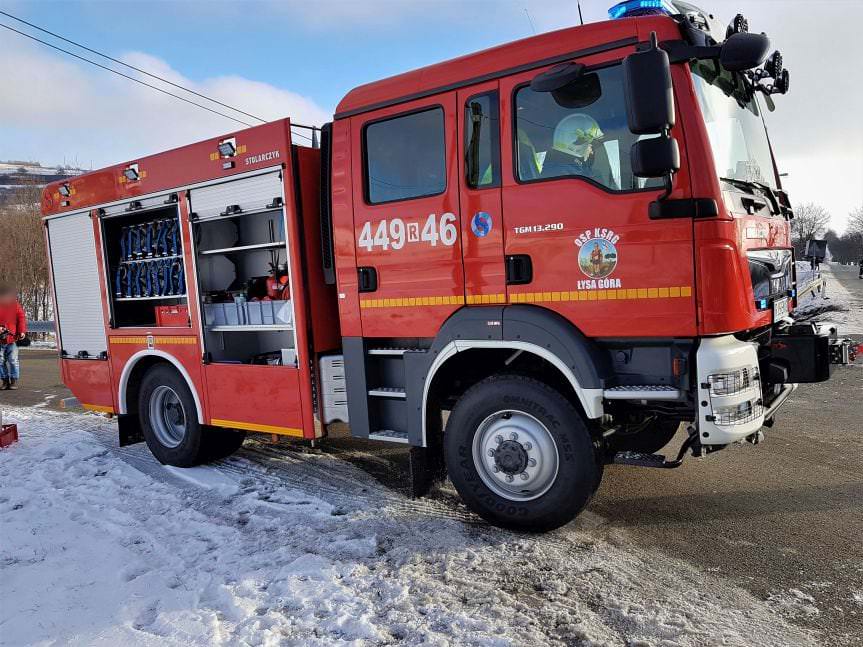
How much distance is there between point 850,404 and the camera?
6902 millimetres

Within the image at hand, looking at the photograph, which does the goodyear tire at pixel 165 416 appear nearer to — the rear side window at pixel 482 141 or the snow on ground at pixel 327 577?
the snow on ground at pixel 327 577

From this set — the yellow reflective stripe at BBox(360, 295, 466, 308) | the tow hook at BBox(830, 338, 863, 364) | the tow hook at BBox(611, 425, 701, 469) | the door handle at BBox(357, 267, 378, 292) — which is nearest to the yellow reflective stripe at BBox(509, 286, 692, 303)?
the yellow reflective stripe at BBox(360, 295, 466, 308)

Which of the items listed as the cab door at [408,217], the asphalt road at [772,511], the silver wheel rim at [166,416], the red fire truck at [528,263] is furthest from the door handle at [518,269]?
the silver wheel rim at [166,416]

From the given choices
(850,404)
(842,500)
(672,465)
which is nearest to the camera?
(672,465)

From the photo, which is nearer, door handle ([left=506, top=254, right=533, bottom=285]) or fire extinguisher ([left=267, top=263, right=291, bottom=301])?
door handle ([left=506, top=254, right=533, bottom=285])

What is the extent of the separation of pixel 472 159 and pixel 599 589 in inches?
105

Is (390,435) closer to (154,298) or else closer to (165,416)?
(165,416)

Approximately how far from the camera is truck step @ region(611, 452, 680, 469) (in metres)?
3.56

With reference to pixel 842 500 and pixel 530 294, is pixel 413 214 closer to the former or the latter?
pixel 530 294

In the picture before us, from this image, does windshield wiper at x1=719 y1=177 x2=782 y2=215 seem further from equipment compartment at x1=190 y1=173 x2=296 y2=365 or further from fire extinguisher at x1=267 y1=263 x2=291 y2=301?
fire extinguisher at x1=267 y1=263 x2=291 y2=301

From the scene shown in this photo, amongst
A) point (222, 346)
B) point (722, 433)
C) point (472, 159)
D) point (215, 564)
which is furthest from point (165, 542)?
point (722, 433)

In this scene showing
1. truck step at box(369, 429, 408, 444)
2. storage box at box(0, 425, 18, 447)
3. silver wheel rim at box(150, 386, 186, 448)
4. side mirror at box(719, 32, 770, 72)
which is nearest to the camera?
side mirror at box(719, 32, 770, 72)

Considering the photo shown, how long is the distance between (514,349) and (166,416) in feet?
13.2

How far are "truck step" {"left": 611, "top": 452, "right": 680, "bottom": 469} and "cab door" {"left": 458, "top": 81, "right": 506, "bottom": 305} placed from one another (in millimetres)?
1194
